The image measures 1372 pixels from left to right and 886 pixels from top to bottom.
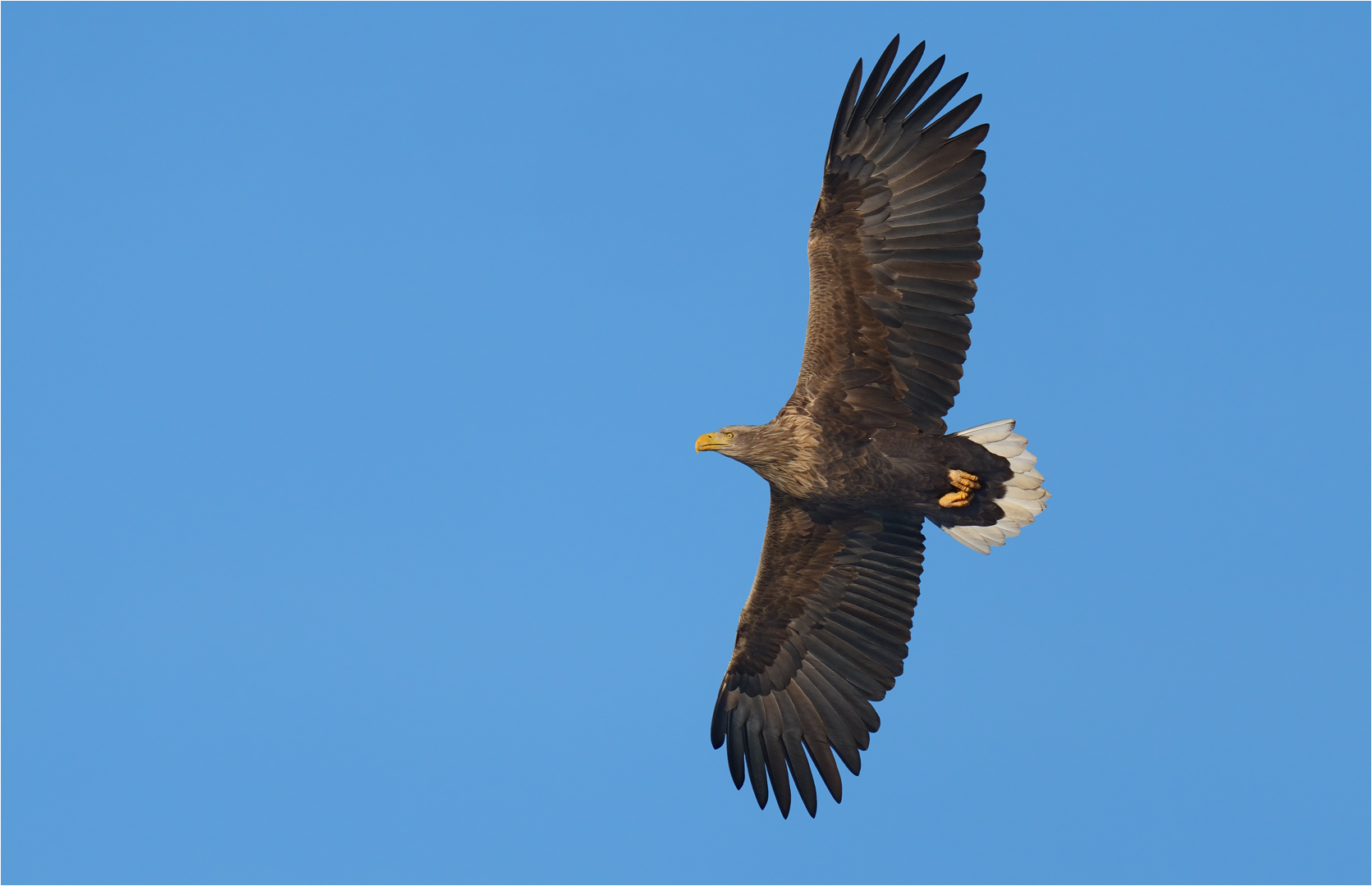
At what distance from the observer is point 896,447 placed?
9.83 m

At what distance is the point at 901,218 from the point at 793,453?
5.86 feet

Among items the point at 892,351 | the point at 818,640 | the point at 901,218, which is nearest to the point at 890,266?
the point at 901,218

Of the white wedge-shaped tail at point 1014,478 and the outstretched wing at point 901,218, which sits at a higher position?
the outstretched wing at point 901,218

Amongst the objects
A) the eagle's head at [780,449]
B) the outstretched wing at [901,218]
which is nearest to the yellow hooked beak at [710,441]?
the eagle's head at [780,449]

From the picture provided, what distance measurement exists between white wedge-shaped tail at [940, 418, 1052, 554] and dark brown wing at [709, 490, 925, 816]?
0.75 m

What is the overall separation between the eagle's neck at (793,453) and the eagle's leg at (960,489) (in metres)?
0.86

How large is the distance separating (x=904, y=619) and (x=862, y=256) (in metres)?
2.82

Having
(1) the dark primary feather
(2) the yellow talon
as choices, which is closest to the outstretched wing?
(1) the dark primary feather

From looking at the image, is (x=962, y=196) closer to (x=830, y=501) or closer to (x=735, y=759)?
(x=830, y=501)

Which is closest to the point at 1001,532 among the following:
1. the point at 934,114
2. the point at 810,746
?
the point at 810,746

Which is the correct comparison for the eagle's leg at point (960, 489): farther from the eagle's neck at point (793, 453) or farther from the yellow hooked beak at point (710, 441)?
the yellow hooked beak at point (710, 441)

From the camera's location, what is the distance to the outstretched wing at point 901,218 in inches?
381

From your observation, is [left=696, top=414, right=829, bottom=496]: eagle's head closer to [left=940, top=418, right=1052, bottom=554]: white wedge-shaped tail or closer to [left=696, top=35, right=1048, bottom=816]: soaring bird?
[left=696, top=35, right=1048, bottom=816]: soaring bird

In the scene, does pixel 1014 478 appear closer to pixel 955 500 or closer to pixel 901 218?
pixel 955 500
